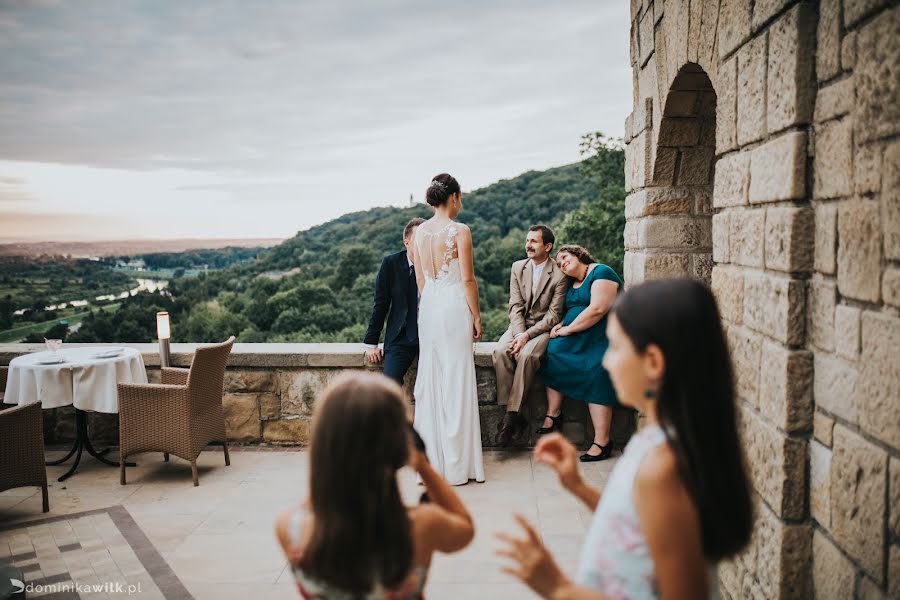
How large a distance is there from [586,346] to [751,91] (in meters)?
2.61

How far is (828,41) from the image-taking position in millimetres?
1937

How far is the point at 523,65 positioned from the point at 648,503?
23.1m

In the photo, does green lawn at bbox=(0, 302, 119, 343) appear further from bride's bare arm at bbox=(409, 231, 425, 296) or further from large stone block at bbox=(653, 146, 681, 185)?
large stone block at bbox=(653, 146, 681, 185)

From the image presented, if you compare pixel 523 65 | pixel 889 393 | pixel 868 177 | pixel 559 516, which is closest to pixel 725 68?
Answer: pixel 868 177

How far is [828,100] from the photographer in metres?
1.94

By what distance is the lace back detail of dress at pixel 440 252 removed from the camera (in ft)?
14.1

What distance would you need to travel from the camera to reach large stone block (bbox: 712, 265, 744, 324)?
2520 millimetres

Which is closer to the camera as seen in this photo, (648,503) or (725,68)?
(648,503)

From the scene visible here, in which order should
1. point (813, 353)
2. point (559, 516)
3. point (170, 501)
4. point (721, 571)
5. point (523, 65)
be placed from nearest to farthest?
point (813, 353)
point (721, 571)
point (559, 516)
point (170, 501)
point (523, 65)

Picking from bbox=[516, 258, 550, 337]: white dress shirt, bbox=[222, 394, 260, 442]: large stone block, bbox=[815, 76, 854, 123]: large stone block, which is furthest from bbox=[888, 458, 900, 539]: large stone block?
bbox=[222, 394, 260, 442]: large stone block

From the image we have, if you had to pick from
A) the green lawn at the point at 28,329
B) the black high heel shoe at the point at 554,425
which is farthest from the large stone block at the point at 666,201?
the green lawn at the point at 28,329

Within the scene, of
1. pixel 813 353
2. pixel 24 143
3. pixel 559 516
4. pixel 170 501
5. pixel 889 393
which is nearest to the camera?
pixel 889 393

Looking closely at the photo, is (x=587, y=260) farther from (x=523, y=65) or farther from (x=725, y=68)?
(x=523, y=65)

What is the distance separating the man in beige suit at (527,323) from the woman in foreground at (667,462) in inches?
142
